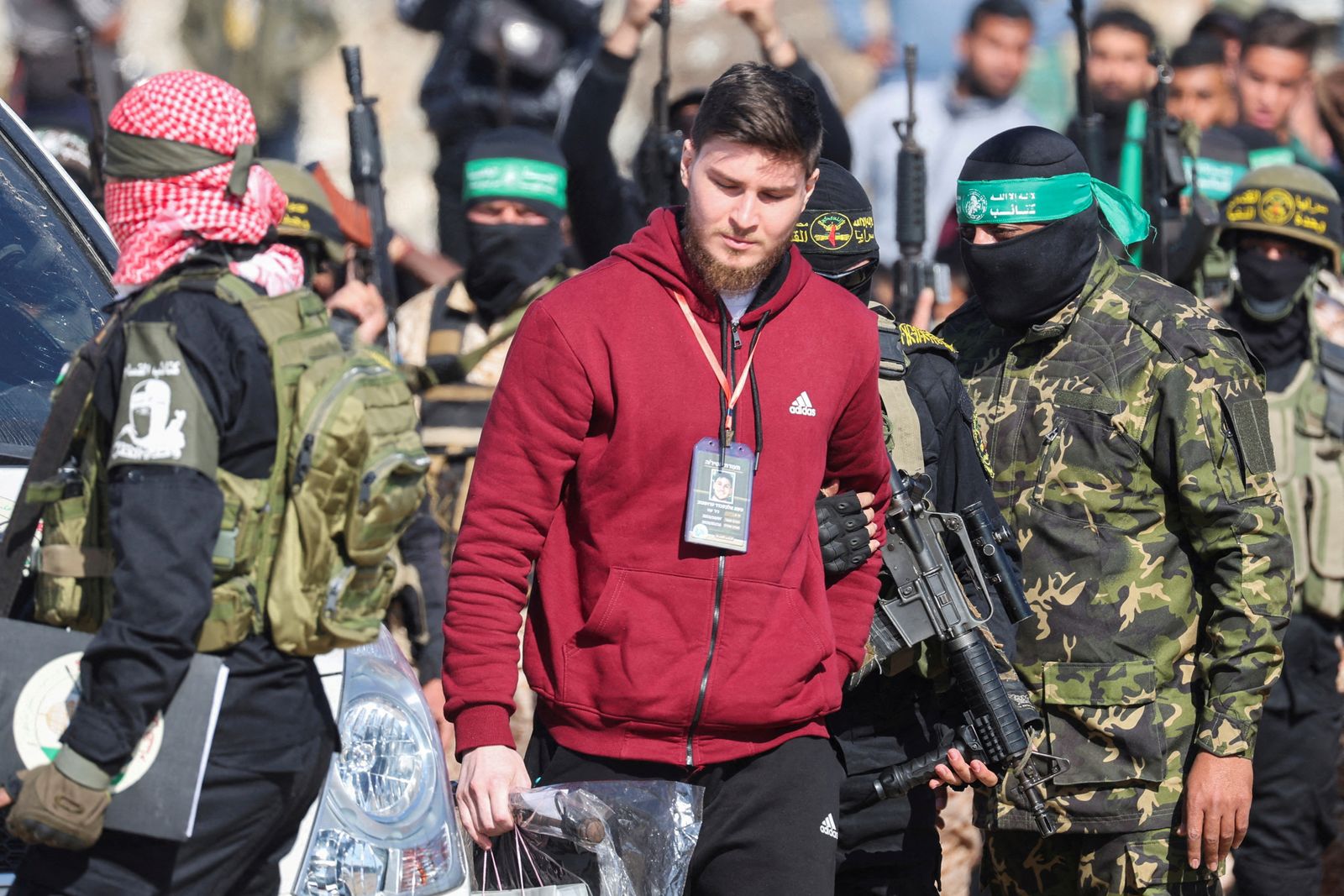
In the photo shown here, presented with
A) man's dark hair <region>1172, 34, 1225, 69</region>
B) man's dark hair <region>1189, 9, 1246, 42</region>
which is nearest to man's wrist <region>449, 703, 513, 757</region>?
man's dark hair <region>1172, 34, 1225, 69</region>

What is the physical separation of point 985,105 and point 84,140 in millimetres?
4475

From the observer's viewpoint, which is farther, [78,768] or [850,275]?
[850,275]

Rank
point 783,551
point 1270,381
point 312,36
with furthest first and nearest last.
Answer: point 312,36 < point 1270,381 < point 783,551

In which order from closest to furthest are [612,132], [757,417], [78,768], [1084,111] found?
[78,768] → [757,417] → [612,132] → [1084,111]

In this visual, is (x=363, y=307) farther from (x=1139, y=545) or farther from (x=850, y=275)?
(x=1139, y=545)

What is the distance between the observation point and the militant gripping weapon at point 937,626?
4.05 metres

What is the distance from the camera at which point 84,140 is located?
7.94 meters

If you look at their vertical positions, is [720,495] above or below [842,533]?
above

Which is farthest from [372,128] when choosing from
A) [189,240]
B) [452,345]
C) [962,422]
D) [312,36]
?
[189,240]

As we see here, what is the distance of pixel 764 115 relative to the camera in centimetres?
339

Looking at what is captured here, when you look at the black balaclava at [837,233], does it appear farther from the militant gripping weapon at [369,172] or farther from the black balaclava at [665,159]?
the militant gripping weapon at [369,172]

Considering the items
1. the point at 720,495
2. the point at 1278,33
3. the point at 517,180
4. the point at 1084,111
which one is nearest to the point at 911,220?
the point at 1084,111

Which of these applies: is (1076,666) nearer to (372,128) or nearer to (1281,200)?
(1281,200)

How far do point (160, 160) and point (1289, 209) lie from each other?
444 centimetres
